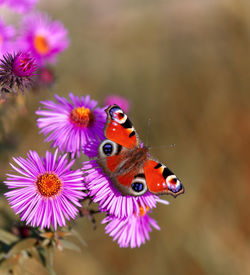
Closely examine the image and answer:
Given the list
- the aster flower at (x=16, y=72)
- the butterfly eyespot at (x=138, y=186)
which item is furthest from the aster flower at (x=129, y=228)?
the aster flower at (x=16, y=72)

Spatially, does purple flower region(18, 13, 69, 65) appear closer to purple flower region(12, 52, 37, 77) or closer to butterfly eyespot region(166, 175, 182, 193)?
purple flower region(12, 52, 37, 77)

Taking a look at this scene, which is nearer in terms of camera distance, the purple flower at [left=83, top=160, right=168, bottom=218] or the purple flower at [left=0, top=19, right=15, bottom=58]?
the purple flower at [left=83, top=160, right=168, bottom=218]

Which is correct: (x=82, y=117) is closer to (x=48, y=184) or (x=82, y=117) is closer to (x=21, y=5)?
(x=48, y=184)

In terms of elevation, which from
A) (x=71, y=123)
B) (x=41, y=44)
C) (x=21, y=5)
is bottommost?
(x=71, y=123)

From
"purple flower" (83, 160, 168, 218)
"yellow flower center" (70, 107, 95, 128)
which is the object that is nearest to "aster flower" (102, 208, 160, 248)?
"purple flower" (83, 160, 168, 218)

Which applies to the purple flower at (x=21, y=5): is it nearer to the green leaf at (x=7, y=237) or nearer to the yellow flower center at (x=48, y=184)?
the yellow flower center at (x=48, y=184)

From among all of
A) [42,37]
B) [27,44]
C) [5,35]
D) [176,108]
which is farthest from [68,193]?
[176,108]

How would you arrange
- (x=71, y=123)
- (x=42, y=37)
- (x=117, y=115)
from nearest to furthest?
(x=117, y=115) < (x=71, y=123) < (x=42, y=37)
